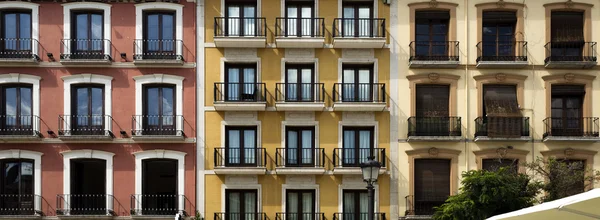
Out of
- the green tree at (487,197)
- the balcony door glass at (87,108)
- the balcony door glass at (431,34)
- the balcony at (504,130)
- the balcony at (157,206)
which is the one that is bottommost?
the balcony at (157,206)

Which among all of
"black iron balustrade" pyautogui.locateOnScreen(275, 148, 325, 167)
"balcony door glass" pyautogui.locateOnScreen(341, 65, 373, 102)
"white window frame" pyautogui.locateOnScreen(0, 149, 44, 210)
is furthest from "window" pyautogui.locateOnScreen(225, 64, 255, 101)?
"white window frame" pyautogui.locateOnScreen(0, 149, 44, 210)

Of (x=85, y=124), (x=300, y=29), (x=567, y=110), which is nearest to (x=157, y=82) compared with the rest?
(x=85, y=124)

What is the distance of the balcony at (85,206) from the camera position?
24.1 meters

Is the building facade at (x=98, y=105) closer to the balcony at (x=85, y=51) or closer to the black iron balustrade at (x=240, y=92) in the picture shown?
the balcony at (x=85, y=51)

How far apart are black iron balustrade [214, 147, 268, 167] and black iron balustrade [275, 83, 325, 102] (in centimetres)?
206

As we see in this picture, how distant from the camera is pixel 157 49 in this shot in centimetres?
2491

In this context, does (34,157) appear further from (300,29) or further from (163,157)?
(300,29)

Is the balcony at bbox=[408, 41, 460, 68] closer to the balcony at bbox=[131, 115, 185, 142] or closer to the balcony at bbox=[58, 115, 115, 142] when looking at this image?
the balcony at bbox=[131, 115, 185, 142]

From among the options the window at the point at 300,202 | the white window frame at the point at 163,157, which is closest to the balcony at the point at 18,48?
the white window frame at the point at 163,157

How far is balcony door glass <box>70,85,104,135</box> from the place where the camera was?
24547mm

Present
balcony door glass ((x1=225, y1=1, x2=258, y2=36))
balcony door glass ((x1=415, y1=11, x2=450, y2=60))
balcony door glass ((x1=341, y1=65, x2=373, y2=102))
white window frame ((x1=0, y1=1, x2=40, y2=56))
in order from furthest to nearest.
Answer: balcony door glass ((x1=415, y1=11, x2=450, y2=60))
balcony door glass ((x1=341, y1=65, x2=373, y2=102))
balcony door glass ((x1=225, y1=1, x2=258, y2=36))
white window frame ((x1=0, y1=1, x2=40, y2=56))

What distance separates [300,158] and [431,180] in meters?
4.82

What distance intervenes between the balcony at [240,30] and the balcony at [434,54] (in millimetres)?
5425

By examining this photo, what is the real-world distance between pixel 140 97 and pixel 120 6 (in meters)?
3.37
